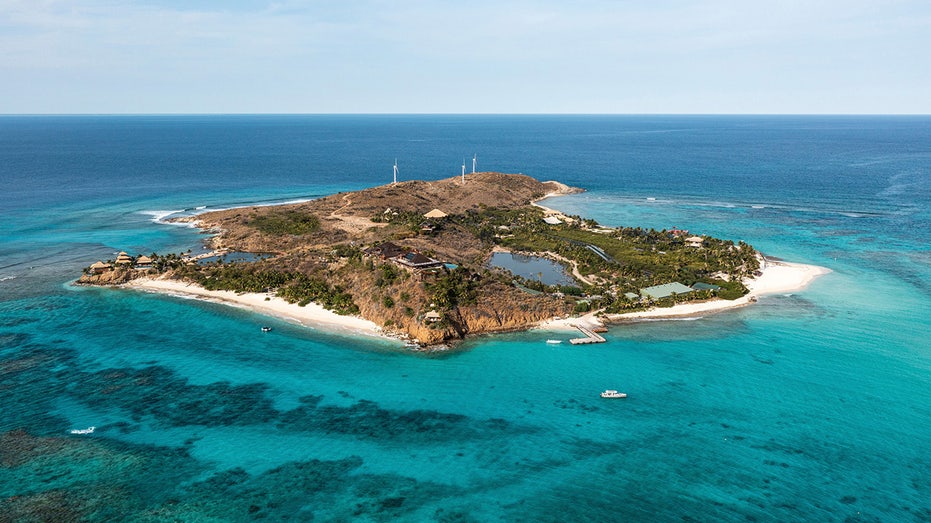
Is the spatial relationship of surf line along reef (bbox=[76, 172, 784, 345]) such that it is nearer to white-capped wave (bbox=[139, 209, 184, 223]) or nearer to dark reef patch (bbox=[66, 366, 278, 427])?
white-capped wave (bbox=[139, 209, 184, 223])

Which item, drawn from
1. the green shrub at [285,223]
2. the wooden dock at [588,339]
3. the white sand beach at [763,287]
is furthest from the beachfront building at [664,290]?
the green shrub at [285,223]

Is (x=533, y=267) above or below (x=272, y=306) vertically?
above

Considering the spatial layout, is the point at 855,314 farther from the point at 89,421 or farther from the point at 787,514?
the point at 89,421

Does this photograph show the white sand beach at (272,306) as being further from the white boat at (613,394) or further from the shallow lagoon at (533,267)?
the shallow lagoon at (533,267)

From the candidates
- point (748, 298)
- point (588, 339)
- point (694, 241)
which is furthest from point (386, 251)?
point (694, 241)

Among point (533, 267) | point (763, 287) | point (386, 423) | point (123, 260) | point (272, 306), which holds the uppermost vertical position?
point (763, 287)

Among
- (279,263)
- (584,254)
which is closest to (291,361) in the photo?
(279,263)

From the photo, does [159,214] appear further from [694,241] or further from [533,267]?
[694,241]
